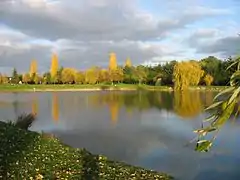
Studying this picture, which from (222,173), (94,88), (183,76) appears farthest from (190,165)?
(94,88)

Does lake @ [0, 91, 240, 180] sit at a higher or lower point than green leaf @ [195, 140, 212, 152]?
lower

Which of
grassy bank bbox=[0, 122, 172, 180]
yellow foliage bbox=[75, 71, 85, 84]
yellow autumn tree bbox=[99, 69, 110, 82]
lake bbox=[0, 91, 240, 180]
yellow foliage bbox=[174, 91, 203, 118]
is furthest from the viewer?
yellow foliage bbox=[75, 71, 85, 84]

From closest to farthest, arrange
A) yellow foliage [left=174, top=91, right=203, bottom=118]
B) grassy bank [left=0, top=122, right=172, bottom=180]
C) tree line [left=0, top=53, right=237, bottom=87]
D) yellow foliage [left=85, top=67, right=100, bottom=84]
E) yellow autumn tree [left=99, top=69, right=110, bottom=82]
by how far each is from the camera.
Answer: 1. grassy bank [left=0, top=122, right=172, bottom=180]
2. yellow foliage [left=174, top=91, right=203, bottom=118]
3. tree line [left=0, top=53, right=237, bottom=87]
4. yellow autumn tree [left=99, top=69, right=110, bottom=82]
5. yellow foliage [left=85, top=67, right=100, bottom=84]

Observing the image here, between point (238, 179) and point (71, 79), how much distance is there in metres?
123

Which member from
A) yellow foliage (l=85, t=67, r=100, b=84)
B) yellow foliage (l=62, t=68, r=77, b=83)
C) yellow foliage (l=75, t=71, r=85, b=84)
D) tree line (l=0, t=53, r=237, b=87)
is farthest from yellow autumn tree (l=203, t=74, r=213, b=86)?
yellow foliage (l=62, t=68, r=77, b=83)

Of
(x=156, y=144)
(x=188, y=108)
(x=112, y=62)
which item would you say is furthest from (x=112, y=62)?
(x=156, y=144)

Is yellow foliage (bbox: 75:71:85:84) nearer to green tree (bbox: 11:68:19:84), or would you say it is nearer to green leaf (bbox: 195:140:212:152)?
green tree (bbox: 11:68:19:84)

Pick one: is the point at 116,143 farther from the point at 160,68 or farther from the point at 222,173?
the point at 160,68

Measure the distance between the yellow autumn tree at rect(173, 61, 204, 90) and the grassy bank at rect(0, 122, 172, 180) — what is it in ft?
239

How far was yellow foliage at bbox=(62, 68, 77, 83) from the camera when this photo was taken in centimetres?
13088

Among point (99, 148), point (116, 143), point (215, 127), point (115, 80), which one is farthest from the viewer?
point (115, 80)

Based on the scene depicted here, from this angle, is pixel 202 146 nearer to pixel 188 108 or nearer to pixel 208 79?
pixel 188 108

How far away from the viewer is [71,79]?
134000mm

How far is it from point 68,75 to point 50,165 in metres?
121
